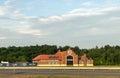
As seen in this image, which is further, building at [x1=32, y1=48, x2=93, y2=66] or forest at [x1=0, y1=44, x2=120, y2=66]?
forest at [x1=0, y1=44, x2=120, y2=66]

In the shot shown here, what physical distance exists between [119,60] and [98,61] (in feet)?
29.9

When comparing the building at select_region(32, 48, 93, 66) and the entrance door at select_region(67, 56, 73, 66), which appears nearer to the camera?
the building at select_region(32, 48, 93, 66)

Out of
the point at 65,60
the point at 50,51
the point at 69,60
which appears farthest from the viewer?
the point at 50,51

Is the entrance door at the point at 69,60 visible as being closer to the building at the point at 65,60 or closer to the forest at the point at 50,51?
the building at the point at 65,60

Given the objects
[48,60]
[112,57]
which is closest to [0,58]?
[48,60]

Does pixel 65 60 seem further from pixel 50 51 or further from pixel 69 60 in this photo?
pixel 50 51

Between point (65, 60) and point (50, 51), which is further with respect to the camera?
point (50, 51)

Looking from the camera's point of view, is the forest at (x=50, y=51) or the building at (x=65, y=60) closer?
the building at (x=65, y=60)

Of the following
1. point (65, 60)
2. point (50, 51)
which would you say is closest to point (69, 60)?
point (65, 60)

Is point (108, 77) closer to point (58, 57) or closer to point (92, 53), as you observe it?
point (58, 57)

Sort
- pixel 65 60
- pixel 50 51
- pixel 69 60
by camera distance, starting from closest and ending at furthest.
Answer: pixel 65 60
pixel 69 60
pixel 50 51

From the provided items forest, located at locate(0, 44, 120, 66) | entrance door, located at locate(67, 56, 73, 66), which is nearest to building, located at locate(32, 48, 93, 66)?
entrance door, located at locate(67, 56, 73, 66)

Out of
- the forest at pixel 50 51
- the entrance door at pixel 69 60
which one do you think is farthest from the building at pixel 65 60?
the forest at pixel 50 51

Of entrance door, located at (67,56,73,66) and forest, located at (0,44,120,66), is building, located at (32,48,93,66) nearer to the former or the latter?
entrance door, located at (67,56,73,66)
